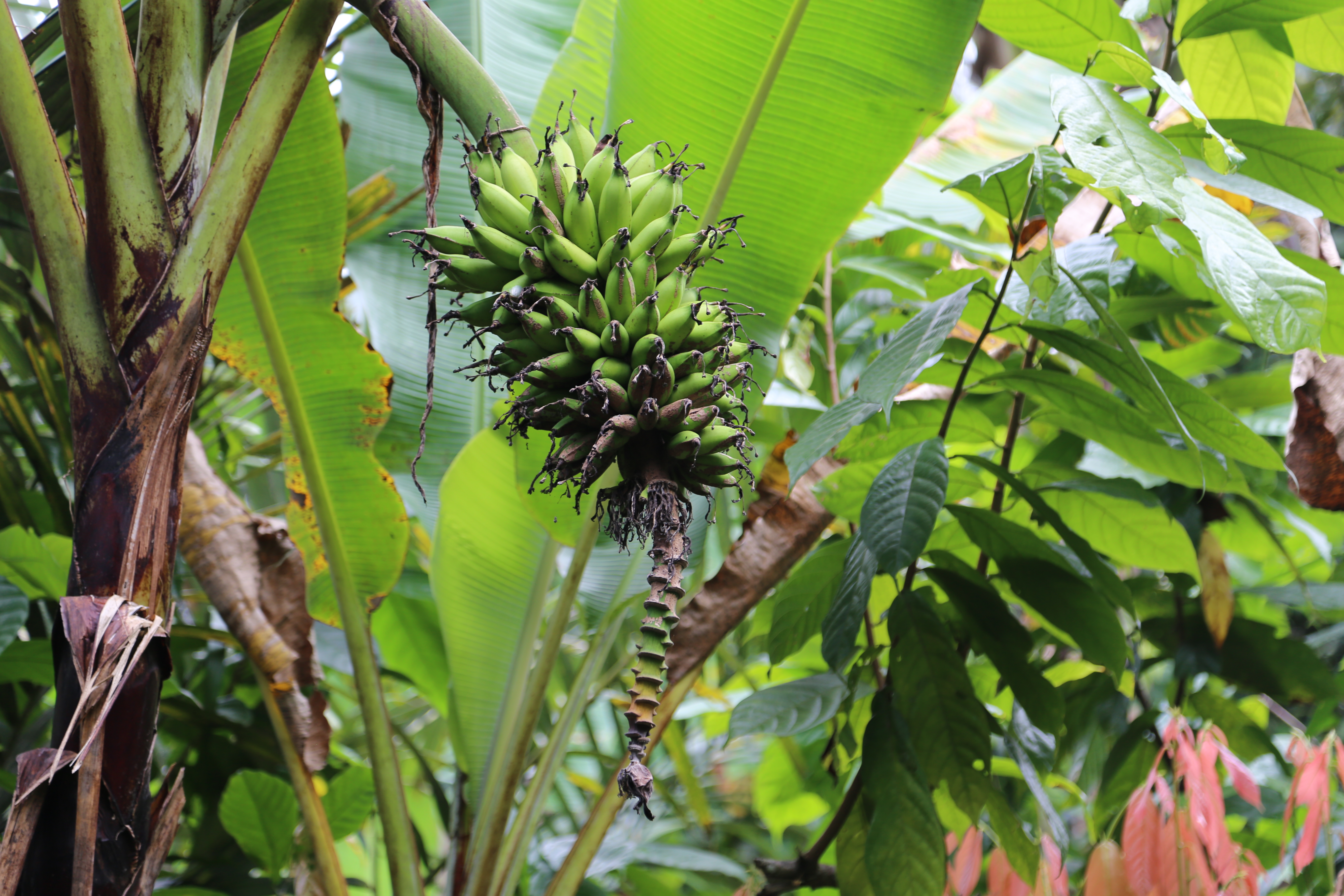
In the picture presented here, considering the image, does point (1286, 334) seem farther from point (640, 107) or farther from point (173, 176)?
point (173, 176)

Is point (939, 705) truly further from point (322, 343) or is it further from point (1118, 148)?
point (322, 343)

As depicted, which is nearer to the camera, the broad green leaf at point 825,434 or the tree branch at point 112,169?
the tree branch at point 112,169

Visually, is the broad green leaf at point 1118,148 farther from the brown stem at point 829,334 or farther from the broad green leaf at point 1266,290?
the brown stem at point 829,334

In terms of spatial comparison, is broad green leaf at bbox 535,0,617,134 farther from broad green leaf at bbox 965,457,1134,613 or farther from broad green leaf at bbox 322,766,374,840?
broad green leaf at bbox 322,766,374,840

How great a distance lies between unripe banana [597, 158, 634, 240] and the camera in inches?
25.5

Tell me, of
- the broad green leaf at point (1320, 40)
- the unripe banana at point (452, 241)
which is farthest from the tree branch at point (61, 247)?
the broad green leaf at point (1320, 40)

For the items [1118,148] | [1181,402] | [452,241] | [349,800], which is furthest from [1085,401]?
[349,800]

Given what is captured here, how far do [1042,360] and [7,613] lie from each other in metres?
1.56

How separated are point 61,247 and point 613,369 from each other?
51 cm

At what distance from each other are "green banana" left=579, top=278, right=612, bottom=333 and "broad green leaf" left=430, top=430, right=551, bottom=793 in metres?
0.72

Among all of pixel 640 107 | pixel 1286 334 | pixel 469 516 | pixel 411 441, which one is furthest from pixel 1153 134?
pixel 411 441

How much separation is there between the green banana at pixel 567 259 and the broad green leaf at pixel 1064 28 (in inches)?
26.8

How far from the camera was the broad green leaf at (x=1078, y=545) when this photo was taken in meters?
0.99

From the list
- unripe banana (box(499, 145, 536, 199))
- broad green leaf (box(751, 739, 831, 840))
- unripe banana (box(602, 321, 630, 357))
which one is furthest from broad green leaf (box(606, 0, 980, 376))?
broad green leaf (box(751, 739, 831, 840))
